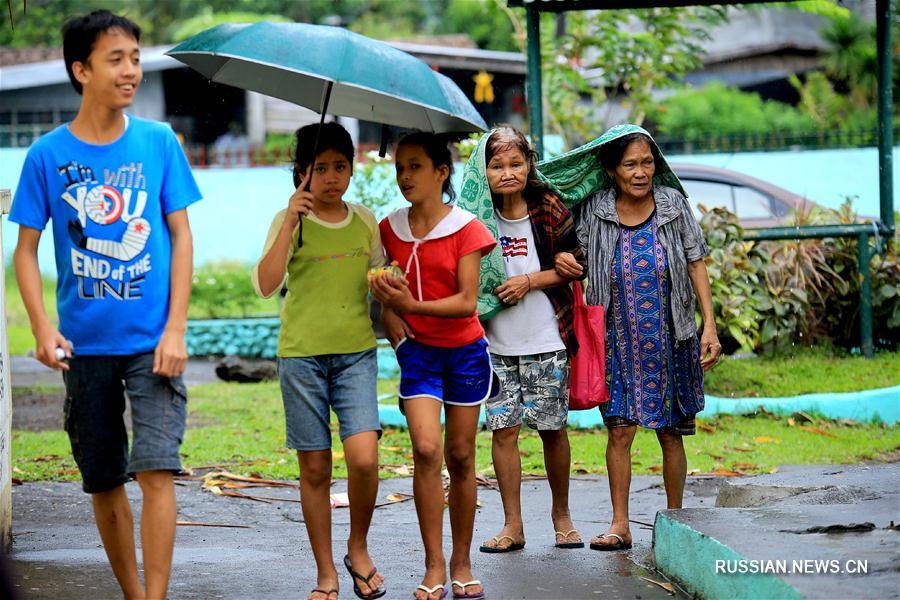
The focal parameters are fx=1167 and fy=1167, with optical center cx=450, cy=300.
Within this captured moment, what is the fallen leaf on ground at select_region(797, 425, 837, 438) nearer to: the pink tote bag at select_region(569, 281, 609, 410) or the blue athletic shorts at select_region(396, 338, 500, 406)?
the pink tote bag at select_region(569, 281, 609, 410)

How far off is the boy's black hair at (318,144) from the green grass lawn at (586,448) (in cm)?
300

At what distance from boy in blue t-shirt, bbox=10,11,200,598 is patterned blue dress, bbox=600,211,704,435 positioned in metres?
2.12

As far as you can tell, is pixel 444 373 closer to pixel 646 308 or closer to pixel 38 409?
pixel 646 308

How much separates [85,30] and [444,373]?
1.76 m

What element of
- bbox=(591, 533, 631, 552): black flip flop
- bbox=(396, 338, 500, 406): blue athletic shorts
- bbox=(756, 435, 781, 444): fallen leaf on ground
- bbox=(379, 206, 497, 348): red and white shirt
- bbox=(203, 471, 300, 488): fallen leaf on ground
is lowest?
bbox=(756, 435, 781, 444): fallen leaf on ground

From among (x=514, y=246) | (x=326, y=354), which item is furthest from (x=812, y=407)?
A: (x=326, y=354)

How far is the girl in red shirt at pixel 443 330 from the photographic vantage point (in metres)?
4.36

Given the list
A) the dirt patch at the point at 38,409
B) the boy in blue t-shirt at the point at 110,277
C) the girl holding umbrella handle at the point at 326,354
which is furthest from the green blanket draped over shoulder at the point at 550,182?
the dirt patch at the point at 38,409

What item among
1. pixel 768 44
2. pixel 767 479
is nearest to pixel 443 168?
pixel 767 479

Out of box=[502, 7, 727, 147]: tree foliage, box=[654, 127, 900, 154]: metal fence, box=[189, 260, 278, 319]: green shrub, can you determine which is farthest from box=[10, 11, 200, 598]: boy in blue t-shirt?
box=[654, 127, 900, 154]: metal fence

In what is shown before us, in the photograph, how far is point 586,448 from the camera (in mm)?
7594

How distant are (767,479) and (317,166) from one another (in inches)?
111

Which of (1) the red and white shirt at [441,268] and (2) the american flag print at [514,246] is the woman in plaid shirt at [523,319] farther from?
(1) the red and white shirt at [441,268]

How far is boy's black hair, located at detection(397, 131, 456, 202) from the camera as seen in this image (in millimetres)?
4422
